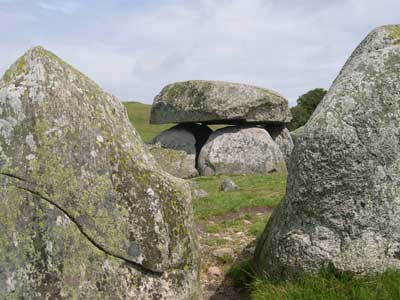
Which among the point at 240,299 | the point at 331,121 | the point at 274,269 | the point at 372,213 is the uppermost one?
the point at 331,121

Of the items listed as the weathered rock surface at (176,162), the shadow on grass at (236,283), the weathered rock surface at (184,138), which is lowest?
the shadow on grass at (236,283)

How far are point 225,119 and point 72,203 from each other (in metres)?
19.5

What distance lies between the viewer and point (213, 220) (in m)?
10.8

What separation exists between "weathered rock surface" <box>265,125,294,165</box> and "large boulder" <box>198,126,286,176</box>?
244cm

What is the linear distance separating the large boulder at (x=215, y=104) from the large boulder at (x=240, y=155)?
0.93 m

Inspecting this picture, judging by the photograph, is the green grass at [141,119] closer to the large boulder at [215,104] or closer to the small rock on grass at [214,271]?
the large boulder at [215,104]

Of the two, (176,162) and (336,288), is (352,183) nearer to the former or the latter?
(336,288)

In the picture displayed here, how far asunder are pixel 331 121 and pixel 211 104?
18.2 metres

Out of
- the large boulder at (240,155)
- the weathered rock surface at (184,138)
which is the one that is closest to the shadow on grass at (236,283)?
the large boulder at (240,155)

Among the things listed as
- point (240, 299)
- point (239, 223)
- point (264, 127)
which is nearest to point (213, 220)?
point (239, 223)

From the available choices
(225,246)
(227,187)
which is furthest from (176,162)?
(225,246)

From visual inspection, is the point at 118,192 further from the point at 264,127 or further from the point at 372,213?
the point at 264,127

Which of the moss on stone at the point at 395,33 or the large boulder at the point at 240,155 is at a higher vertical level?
the moss on stone at the point at 395,33

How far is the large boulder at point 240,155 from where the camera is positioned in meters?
23.2
